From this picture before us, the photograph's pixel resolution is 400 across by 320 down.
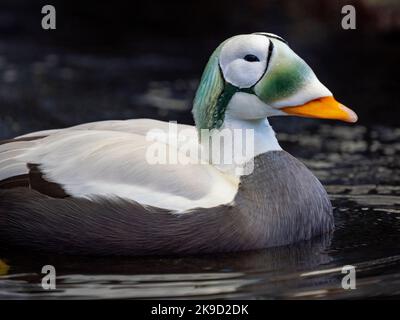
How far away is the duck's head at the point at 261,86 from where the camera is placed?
21.4 feet

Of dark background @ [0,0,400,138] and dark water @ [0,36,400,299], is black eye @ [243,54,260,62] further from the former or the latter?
dark background @ [0,0,400,138]

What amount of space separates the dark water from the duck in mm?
130

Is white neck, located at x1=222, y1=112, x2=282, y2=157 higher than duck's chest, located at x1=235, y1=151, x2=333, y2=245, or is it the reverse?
white neck, located at x1=222, y1=112, x2=282, y2=157

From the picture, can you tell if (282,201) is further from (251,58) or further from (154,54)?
(154,54)

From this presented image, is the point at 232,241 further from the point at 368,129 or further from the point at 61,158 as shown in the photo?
the point at 368,129

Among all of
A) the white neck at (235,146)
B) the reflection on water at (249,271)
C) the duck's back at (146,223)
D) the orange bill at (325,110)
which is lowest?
the reflection on water at (249,271)

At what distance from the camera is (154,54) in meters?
12.3

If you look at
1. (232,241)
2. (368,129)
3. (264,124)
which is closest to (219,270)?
(232,241)

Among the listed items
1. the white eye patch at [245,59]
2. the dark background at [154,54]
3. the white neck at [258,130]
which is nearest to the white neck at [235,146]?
the white neck at [258,130]

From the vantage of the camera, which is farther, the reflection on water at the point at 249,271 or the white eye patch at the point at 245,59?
the white eye patch at the point at 245,59

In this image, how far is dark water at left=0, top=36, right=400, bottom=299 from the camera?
237 inches

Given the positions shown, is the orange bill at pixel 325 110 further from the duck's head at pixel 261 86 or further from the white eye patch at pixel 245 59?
the white eye patch at pixel 245 59

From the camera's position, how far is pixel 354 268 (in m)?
6.34

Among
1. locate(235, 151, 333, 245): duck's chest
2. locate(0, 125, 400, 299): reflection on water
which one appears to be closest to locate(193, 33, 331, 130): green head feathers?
locate(235, 151, 333, 245): duck's chest
